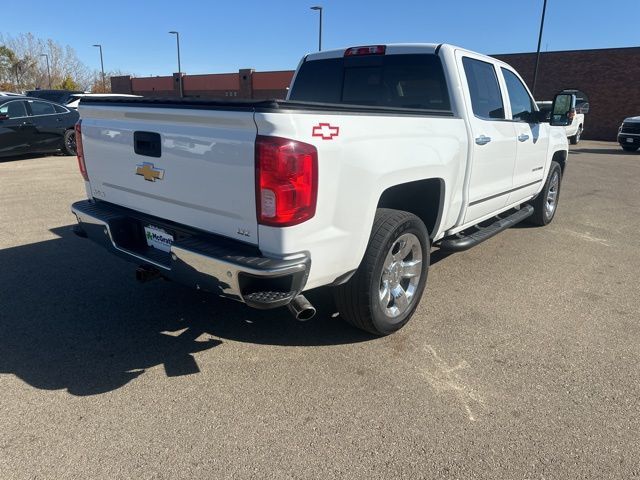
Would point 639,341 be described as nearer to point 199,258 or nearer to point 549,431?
point 549,431

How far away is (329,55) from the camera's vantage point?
15.4ft

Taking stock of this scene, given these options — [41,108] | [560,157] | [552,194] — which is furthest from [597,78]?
[41,108]

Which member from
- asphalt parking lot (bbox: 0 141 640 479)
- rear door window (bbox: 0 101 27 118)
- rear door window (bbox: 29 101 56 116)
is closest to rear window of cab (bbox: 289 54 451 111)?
asphalt parking lot (bbox: 0 141 640 479)

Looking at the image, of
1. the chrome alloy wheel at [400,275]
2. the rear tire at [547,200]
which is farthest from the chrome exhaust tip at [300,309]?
the rear tire at [547,200]

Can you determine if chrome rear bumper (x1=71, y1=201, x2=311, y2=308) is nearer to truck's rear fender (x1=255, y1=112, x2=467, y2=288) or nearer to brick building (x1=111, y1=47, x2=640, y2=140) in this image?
truck's rear fender (x1=255, y1=112, x2=467, y2=288)

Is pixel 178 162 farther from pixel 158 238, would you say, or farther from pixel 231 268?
pixel 231 268

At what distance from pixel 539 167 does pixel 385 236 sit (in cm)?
366

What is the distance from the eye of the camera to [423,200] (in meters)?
3.83

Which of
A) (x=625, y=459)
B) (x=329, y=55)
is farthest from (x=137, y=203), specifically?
(x=625, y=459)

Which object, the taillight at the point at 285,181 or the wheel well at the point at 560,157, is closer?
the taillight at the point at 285,181

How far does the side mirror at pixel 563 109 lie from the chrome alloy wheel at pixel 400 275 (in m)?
2.97

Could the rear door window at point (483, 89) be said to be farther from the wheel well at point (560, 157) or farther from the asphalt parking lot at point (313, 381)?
the wheel well at point (560, 157)

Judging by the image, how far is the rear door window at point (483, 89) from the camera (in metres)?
4.18

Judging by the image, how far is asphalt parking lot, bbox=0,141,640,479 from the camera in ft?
7.66
